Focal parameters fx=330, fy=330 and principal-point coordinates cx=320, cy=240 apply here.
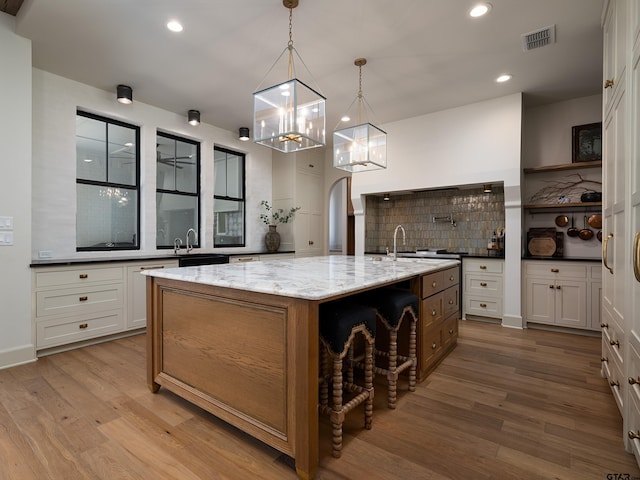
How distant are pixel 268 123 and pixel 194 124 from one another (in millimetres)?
2761

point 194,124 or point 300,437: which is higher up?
point 194,124

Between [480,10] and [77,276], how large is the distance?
4290 mm

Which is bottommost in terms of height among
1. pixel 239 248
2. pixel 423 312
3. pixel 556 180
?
pixel 423 312

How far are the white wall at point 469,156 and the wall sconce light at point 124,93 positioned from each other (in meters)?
3.34

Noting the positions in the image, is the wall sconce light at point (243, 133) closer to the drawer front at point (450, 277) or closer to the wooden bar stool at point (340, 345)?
the drawer front at point (450, 277)

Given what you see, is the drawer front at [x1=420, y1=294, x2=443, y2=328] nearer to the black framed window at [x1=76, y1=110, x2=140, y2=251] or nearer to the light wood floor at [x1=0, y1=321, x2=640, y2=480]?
the light wood floor at [x1=0, y1=321, x2=640, y2=480]

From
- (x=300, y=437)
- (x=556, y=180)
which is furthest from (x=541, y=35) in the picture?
(x=300, y=437)

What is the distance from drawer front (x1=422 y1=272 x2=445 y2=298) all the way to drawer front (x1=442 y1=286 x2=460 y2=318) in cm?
13

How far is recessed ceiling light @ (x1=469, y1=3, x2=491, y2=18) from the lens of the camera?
8.14 ft

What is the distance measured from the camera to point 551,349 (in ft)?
10.6

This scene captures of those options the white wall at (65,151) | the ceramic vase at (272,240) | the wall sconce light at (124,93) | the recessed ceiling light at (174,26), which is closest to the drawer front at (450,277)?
the recessed ceiling light at (174,26)

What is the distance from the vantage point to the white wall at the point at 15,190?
282 centimetres

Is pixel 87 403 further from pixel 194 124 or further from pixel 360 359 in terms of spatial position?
pixel 194 124

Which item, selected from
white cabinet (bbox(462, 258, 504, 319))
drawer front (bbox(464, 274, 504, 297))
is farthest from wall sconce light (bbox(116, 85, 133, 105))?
drawer front (bbox(464, 274, 504, 297))
